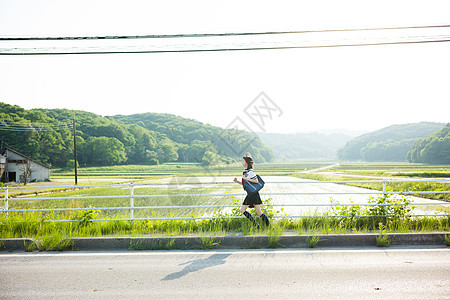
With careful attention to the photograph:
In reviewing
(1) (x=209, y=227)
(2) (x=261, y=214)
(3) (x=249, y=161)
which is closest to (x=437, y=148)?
(2) (x=261, y=214)

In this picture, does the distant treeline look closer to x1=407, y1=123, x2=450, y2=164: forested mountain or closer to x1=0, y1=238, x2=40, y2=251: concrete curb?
x1=407, y1=123, x2=450, y2=164: forested mountain

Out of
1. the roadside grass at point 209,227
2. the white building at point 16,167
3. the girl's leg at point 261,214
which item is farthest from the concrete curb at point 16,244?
the white building at point 16,167

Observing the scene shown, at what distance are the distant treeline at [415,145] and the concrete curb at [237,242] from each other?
195ft

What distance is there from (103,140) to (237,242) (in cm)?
7683

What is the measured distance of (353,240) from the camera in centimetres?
577

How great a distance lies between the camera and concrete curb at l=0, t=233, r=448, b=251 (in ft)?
18.8

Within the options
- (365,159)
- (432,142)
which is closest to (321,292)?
(432,142)

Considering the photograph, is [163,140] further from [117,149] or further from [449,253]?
[449,253]

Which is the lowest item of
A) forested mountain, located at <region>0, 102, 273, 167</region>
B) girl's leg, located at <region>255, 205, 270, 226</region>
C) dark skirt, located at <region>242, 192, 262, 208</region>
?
girl's leg, located at <region>255, 205, 270, 226</region>

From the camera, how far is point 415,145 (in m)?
76.1

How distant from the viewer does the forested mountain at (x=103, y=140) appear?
66125 millimetres

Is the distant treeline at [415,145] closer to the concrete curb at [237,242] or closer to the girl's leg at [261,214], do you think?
the concrete curb at [237,242]

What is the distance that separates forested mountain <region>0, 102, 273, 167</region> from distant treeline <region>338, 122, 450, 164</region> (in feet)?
158

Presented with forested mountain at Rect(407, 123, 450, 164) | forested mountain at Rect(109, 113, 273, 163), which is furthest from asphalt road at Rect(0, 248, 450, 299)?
forested mountain at Rect(109, 113, 273, 163)
